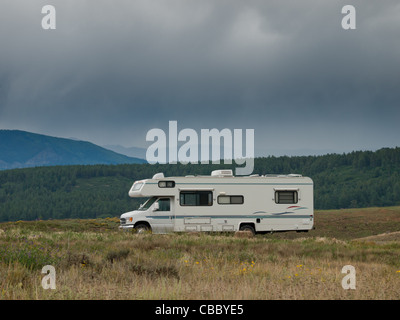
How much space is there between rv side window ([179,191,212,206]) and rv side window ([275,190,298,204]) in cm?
331

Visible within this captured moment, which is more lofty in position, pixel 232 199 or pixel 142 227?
pixel 232 199

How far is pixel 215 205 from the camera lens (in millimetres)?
23844

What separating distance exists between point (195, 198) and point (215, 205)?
1.01 metres

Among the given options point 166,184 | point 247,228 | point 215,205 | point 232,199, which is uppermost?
point 166,184

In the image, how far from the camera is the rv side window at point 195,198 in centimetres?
2391

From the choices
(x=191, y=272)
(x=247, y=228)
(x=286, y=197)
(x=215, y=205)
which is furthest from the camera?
(x=286, y=197)

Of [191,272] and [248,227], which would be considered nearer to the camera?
[191,272]

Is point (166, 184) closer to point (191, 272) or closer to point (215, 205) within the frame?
point (215, 205)

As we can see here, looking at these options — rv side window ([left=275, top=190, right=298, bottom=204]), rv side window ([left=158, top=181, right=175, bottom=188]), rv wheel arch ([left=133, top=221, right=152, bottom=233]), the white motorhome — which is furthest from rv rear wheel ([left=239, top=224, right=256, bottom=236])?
rv wheel arch ([left=133, top=221, right=152, bottom=233])

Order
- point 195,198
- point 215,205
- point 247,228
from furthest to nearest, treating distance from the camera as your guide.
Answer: point 247,228 < point 195,198 < point 215,205

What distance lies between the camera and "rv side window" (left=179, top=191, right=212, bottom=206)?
2391 centimetres

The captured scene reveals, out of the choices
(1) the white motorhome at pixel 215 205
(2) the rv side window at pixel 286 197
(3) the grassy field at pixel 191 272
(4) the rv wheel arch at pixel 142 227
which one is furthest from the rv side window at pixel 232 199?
(3) the grassy field at pixel 191 272

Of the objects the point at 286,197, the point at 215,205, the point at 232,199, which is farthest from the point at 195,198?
the point at 286,197
